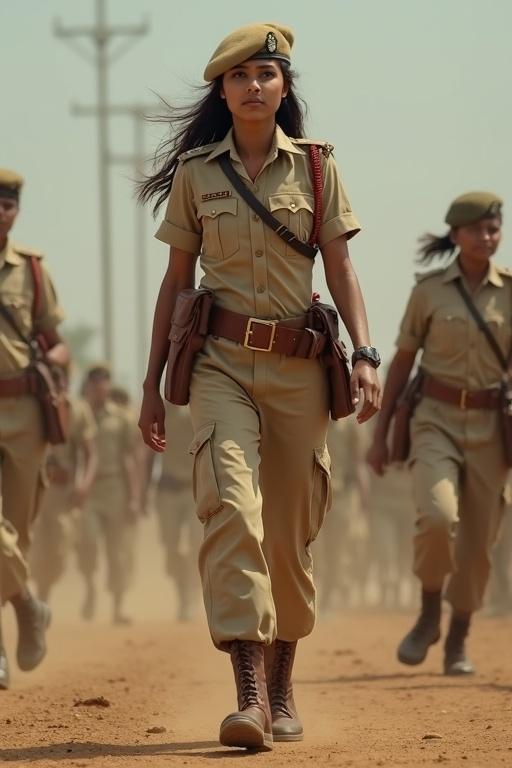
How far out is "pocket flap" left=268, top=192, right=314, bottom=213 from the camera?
7.81m

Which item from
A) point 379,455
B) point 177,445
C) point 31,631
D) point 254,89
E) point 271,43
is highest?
point 271,43

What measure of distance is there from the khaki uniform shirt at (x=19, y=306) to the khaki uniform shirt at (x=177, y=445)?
30.7 ft

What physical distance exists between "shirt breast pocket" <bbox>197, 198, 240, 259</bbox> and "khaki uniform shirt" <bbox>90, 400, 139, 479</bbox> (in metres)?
13.0

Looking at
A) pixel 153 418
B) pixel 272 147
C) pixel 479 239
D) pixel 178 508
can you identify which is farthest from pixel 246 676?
pixel 178 508

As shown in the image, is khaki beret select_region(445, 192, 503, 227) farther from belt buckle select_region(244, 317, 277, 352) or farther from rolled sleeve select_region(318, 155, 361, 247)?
belt buckle select_region(244, 317, 277, 352)

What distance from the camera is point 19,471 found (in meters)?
10.8

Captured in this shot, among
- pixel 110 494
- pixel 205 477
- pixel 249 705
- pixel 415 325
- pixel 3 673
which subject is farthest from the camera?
pixel 110 494

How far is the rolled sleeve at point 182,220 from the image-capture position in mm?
7977

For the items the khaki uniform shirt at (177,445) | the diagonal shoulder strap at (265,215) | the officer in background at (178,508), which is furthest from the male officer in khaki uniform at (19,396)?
the officer in background at (178,508)

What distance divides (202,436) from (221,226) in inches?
33.4

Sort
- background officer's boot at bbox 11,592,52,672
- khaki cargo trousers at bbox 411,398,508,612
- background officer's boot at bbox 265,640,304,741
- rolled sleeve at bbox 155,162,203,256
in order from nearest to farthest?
1. background officer's boot at bbox 265,640,304,741
2. rolled sleeve at bbox 155,162,203,256
3. background officer's boot at bbox 11,592,52,672
4. khaki cargo trousers at bbox 411,398,508,612

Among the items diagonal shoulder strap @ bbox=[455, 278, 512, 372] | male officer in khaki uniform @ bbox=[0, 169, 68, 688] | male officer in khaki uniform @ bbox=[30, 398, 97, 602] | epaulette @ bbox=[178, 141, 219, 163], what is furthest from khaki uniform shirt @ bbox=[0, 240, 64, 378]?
male officer in khaki uniform @ bbox=[30, 398, 97, 602]

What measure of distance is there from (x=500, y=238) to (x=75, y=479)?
7.01 meters

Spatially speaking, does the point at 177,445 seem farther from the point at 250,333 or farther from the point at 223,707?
the point at 250,333
